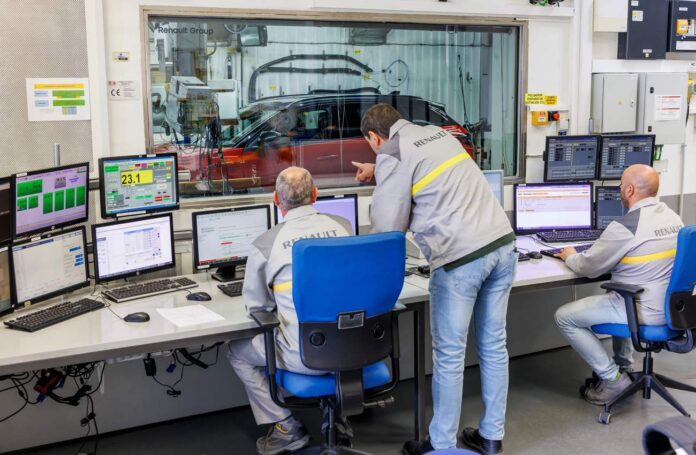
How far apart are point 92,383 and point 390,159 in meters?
1.73

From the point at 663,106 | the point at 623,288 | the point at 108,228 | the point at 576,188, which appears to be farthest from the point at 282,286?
the point at 663,106

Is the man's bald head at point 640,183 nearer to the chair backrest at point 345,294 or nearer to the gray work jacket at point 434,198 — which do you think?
the gray work jacket at point 434,198

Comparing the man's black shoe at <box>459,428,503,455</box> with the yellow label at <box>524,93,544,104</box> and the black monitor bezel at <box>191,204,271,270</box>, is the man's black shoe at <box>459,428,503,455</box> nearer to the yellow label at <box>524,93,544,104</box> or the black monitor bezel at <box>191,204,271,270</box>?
the black monitor bezel at <box>191,204,271,270</box>

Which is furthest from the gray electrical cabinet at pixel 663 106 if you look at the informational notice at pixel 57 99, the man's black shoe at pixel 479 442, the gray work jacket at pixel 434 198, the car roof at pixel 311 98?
the informational notice at pixel 57 99

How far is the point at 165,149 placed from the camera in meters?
3.66

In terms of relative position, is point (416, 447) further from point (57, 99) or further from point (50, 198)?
point (57, 99)

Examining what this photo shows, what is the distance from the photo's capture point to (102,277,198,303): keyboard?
315cm

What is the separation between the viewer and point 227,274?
352cm

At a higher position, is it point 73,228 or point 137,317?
point 73,228

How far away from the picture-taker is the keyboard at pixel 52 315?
2752 mm

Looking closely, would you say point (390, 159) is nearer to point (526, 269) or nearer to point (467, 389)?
point (526, 269)

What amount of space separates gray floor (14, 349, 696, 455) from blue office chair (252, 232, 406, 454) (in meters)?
0.72

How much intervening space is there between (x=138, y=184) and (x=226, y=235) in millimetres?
467

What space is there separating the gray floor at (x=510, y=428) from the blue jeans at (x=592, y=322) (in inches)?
9.0
